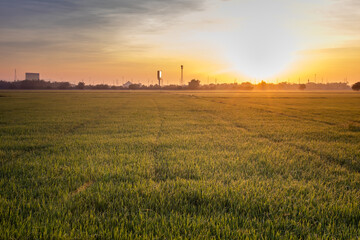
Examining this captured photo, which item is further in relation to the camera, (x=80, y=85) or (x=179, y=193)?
(x=80, y=85)

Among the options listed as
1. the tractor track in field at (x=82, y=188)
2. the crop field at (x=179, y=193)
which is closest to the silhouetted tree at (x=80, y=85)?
the crop field at (x=179, y=193)

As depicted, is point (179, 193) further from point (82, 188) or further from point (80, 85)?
point (80, 85)

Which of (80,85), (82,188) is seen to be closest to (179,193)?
(82,188)

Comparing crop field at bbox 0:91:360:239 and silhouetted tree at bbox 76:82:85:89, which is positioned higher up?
silhouetted tree at bbox 76:82:85:89

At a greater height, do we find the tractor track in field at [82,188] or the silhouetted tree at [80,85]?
the silhouetted tree at [80,85]

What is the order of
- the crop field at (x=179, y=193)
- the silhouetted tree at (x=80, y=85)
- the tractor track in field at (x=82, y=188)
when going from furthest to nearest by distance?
the silhouetted tree at (x=80, y=85) → the tractor track in field at (x=82, y=188) → the crop field at (x=179, y=193)

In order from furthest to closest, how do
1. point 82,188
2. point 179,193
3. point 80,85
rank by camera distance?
point 80,85
point 82,188
point 179,193

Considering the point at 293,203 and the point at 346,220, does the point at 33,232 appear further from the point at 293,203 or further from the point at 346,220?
the point at 346,220

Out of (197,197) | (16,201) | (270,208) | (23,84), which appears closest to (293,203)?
(270,208)

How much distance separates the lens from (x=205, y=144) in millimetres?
9180

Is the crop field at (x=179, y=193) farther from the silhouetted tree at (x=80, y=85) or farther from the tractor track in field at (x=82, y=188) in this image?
the silhouetted tree at (x=80, y=85)

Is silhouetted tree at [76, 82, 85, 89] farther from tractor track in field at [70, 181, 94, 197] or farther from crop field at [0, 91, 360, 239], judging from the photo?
tractor track in field at [70, 181, 94, 197]

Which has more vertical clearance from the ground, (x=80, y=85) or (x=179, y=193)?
(x=80, y=85)

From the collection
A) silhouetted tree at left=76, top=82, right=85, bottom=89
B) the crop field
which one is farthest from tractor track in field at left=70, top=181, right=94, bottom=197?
silhouetted tree at left=76, top=82, right=85, bottom=89
